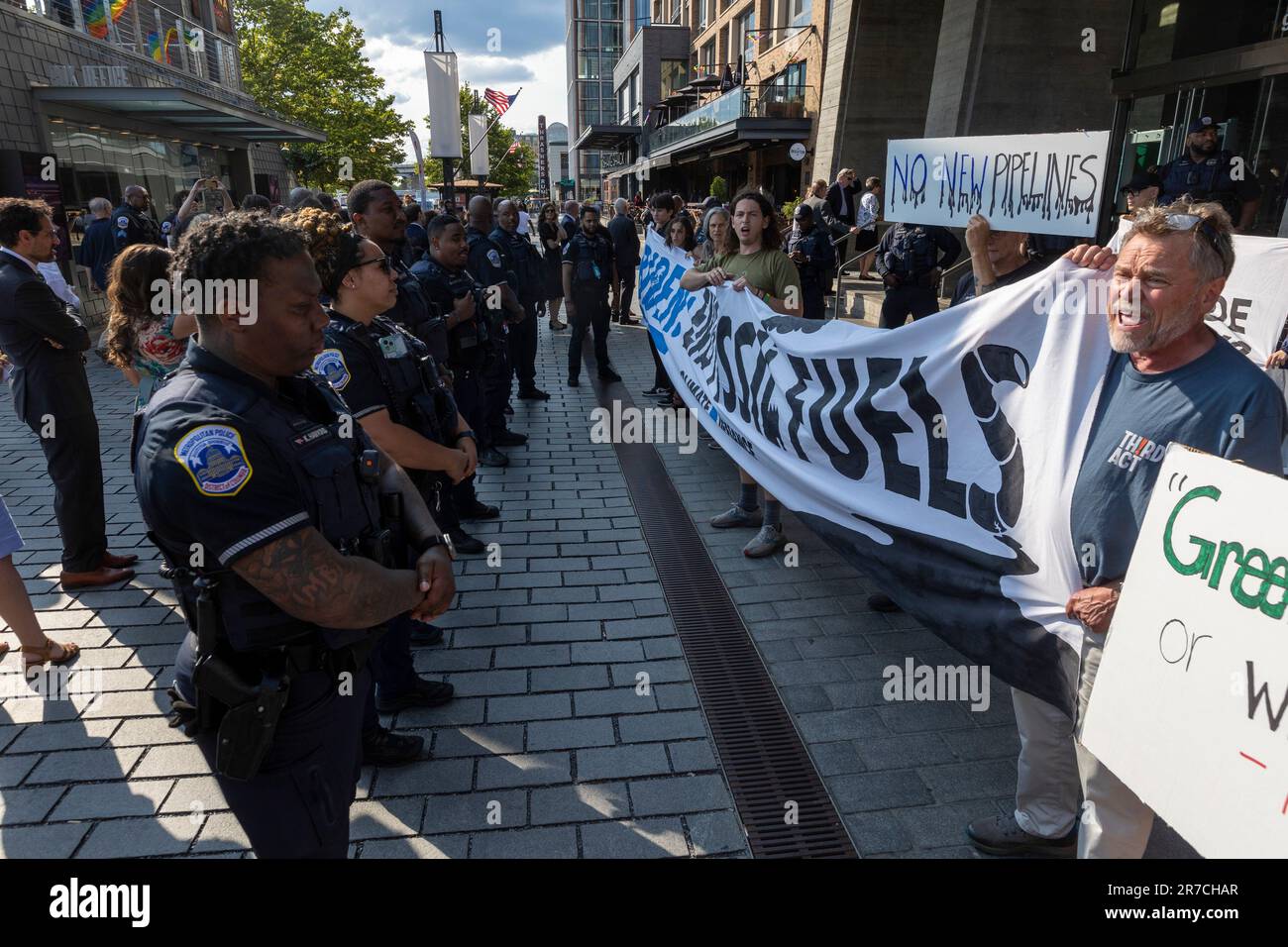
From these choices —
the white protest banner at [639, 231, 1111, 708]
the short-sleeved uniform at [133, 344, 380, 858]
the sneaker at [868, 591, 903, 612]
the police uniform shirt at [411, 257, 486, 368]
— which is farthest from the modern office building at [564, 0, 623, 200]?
the short-sleeved uniform at [133, 344, 380, 858]

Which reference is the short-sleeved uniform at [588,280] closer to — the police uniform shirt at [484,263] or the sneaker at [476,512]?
the police uniform shirt at [484,263]

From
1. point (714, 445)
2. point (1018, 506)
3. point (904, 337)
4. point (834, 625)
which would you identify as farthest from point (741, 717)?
point (714, 445)

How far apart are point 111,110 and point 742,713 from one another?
1958 cm

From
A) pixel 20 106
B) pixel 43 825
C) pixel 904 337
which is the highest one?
pixel 20 106

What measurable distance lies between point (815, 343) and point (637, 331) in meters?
10.3

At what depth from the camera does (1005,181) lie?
383 cm

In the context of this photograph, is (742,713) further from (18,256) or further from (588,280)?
(588,280)

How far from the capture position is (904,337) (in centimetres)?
373

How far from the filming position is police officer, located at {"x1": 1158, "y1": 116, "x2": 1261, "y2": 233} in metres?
8.05

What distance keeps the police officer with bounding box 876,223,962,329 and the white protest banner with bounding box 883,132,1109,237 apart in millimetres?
2760

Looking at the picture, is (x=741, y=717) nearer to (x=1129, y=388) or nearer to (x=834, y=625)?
(x=834, y=625)

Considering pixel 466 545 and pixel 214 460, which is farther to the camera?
pixel 466 545

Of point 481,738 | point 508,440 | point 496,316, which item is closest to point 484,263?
point 496,316

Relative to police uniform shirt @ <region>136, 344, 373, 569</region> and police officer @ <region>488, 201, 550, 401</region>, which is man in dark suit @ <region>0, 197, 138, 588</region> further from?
police officer @ <region>488, 201, 550, 401</region>
